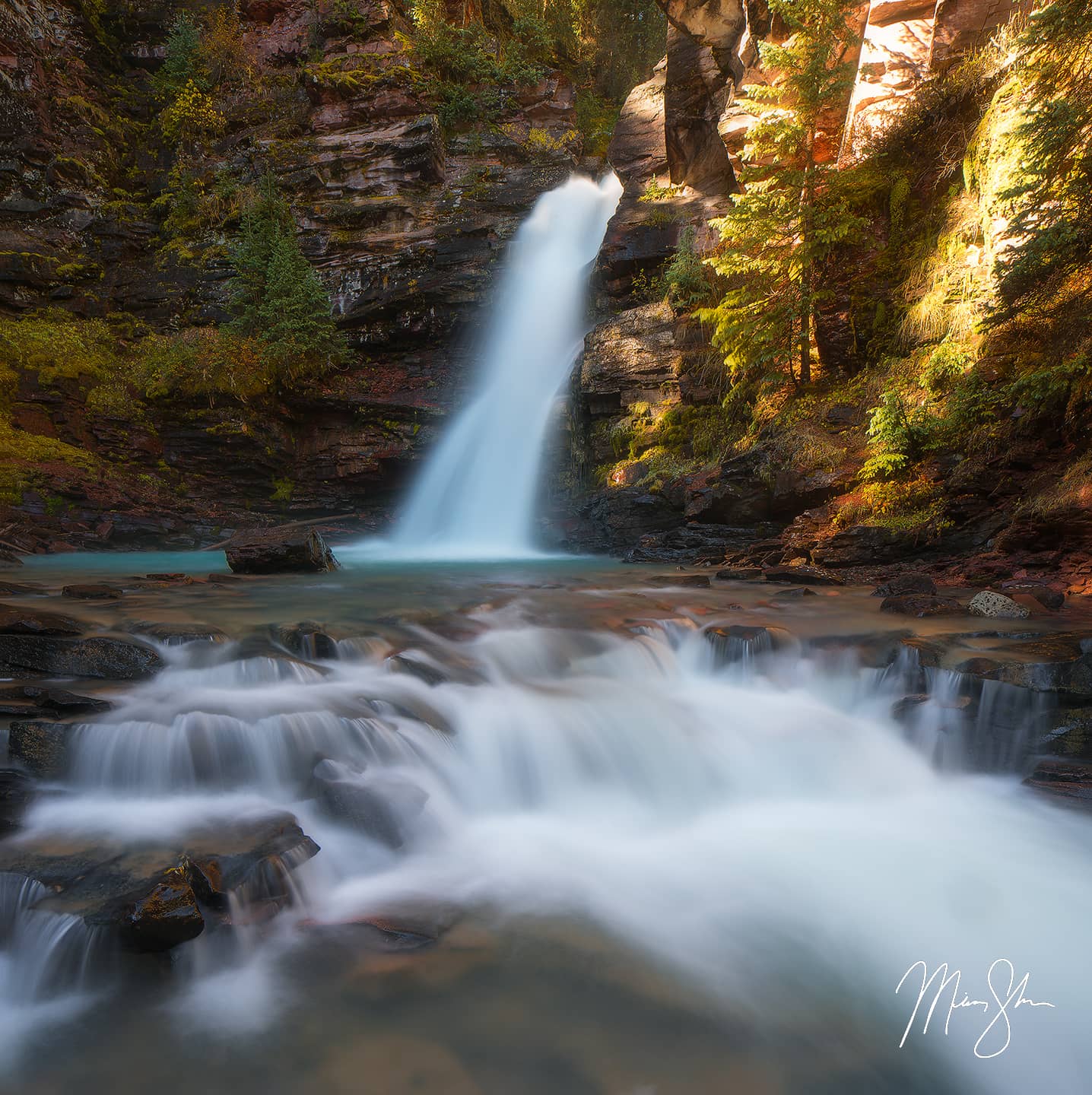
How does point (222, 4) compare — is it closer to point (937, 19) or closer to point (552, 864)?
point (937, 19)

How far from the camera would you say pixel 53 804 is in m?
3.29

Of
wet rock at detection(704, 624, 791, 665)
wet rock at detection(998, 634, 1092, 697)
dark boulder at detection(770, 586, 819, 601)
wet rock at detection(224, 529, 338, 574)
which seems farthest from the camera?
wet rock at detection(224, 529, 338, 574)

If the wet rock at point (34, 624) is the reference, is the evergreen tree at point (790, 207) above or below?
above

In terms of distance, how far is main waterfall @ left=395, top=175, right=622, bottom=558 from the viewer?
15938 millimetres

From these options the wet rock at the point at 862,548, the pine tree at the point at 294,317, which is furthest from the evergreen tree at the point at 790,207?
the pine tree at the point at 294,317

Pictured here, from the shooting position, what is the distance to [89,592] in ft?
22.7

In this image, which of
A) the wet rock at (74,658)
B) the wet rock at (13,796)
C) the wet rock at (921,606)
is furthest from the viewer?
the wet rock at (921,606)

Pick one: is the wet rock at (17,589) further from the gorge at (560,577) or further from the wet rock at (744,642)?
the wet rock at (744,642)

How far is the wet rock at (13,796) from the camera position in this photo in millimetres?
3072

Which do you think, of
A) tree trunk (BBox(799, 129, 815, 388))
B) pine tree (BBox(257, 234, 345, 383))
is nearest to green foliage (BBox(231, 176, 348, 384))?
pine tree (BBox(257, 234, 345, 383))

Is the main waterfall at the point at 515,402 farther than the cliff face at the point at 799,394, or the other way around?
the main waterfall at the point at 515,402

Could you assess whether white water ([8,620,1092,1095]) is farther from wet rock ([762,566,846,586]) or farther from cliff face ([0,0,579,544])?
cliff face ([0,0,579,544])

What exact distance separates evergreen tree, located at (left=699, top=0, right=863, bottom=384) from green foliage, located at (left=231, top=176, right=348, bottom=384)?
1113 cm

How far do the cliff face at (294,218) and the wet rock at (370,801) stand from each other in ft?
44.2
